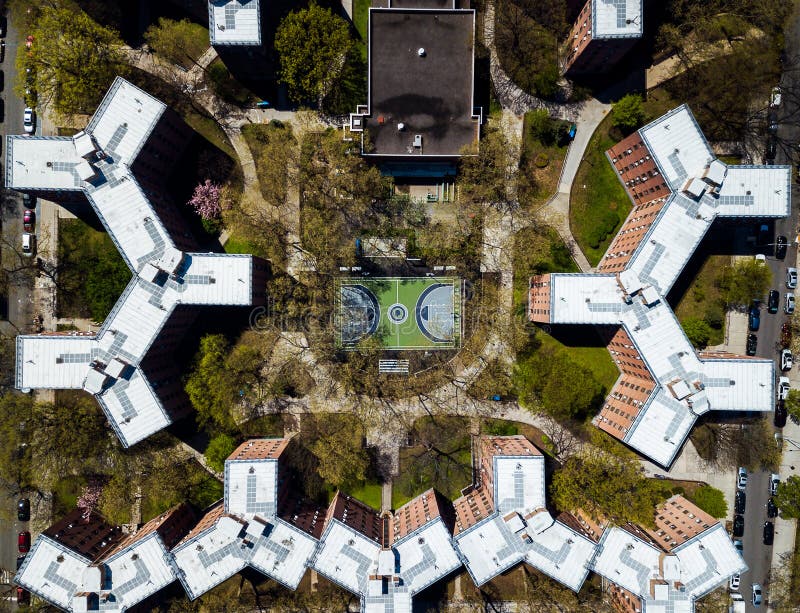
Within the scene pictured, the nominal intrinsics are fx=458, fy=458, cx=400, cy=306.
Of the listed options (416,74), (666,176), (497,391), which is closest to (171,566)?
(497,391)

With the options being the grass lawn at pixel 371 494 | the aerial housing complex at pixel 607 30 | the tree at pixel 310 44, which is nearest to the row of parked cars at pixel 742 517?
the grass lawn at pixel 371 494

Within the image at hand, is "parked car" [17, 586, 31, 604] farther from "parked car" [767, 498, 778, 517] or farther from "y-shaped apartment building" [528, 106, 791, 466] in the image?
"parked car" [767, 498, 778, 517]

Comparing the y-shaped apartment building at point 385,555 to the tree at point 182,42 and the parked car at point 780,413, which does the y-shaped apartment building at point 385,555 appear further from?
the tree at point 182,42

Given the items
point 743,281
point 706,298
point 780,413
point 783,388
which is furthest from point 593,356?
point 780,413

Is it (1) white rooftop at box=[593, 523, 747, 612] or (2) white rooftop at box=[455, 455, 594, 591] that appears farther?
(2) white rooftop at box=[455, 455, 594, 591]

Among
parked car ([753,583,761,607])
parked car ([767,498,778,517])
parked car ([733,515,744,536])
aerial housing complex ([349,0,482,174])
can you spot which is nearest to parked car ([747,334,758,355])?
parked car ([767,498,778,517])

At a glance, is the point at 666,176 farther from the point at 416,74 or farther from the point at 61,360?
the point at 61,360

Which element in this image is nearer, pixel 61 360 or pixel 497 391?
pixel 61 360
